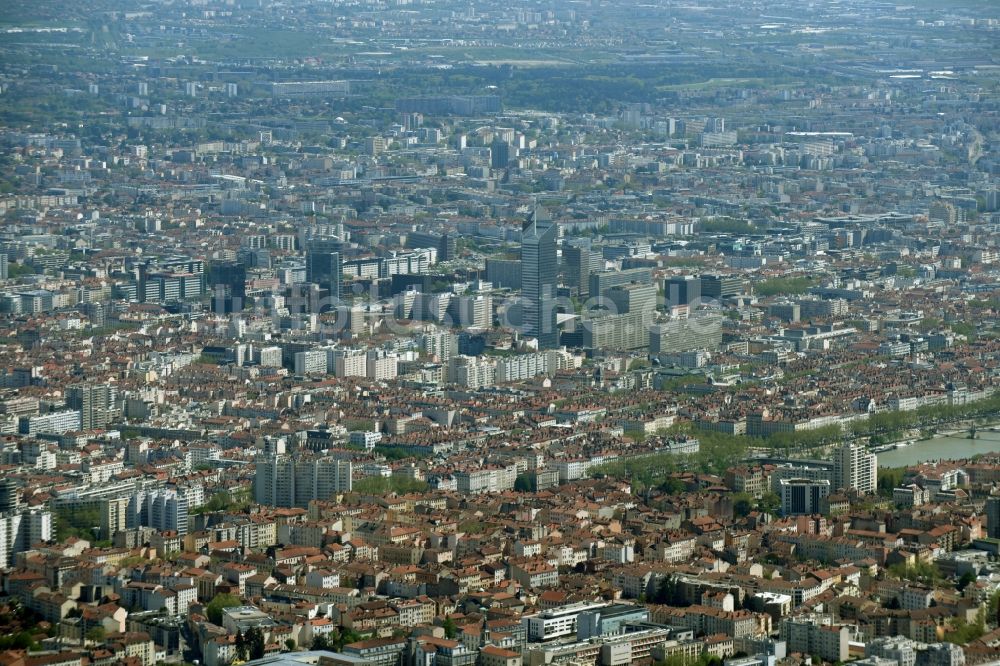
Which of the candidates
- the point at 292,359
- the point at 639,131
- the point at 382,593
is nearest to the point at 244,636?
the point at 382,593

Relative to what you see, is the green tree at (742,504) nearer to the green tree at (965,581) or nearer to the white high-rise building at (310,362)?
the green tree at (965,581)

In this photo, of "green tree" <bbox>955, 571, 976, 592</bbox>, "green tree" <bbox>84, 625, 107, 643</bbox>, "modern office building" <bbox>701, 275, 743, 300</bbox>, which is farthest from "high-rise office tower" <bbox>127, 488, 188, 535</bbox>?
"modern office building" <bbox>701, 275, 743, 300</bbox>

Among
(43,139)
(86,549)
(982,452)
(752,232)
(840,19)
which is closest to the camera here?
(86,549)

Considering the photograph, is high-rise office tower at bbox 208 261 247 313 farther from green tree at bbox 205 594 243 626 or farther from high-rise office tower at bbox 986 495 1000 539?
green tree at bbox 205 594 243 626

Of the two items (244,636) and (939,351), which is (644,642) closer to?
(244,636)

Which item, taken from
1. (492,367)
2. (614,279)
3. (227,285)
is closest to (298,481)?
(492,367)

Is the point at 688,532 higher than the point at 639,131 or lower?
higher

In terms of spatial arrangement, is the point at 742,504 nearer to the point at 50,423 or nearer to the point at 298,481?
the point at 298,481

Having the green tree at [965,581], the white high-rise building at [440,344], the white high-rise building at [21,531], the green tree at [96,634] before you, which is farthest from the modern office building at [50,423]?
the green tree at [965,581]
